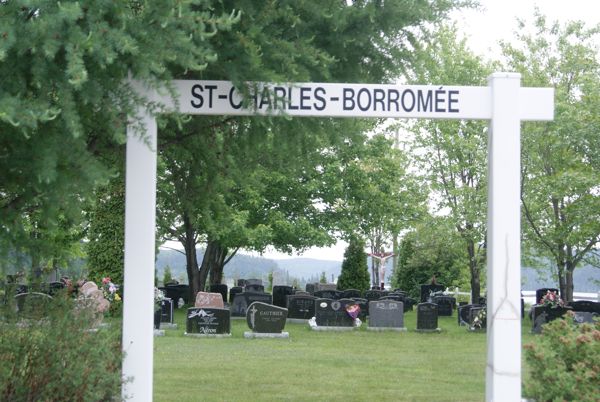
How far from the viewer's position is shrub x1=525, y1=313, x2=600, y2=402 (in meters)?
8.44

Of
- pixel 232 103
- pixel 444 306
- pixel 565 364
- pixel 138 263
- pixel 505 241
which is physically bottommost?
pixel 444 306

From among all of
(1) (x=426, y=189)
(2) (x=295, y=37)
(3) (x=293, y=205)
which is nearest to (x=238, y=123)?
(2) (x=295, y=37)

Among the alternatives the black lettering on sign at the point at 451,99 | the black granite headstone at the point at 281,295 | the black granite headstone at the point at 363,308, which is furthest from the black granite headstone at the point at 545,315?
the black lettering on sign at the point at 451,99

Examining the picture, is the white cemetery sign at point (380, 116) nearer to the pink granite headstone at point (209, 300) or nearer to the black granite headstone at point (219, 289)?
the pink granite headstone at point (209, 300)

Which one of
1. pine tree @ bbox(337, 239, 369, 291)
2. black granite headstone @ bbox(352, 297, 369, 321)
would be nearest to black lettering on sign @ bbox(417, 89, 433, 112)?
black granite headstone @ bbox(352, 297, 369, 321)

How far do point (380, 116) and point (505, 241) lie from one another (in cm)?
161

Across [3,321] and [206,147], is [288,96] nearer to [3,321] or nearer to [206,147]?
[206,147]

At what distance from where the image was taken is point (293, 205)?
99.0ft

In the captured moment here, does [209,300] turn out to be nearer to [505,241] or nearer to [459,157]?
[459,157]

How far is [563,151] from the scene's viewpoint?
2606cm

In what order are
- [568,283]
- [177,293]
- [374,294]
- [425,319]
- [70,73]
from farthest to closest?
1. [177,293]
2. [374,294]
3. [568,283]
4. [425,319]
5. [70,73]

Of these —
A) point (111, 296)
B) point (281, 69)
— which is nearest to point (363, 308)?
point (111, 296)

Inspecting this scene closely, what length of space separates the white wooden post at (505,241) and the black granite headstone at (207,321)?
1344 cm

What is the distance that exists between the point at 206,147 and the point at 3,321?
2.92 metres
